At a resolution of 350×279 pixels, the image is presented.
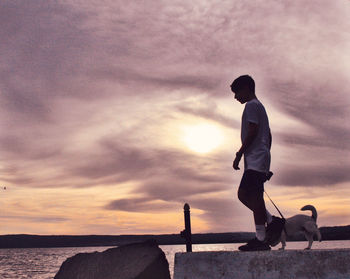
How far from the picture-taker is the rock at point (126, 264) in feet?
32.6

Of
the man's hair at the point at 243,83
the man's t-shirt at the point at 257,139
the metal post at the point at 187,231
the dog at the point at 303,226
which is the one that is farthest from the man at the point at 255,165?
the metal post at the point at 187,231

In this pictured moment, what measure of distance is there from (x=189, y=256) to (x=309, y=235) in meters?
2.00

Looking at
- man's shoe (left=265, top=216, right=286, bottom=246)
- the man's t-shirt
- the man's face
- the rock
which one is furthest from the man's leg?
the rock

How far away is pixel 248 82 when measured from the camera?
21.6ft

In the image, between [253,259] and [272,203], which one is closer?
[253,259]

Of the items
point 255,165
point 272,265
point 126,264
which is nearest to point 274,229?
point 272,265

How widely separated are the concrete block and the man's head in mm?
2253

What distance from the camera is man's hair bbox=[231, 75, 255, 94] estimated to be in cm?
657

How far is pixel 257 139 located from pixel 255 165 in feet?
1.33

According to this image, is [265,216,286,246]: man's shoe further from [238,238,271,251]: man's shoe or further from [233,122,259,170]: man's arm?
[233,122,259,170]: man's arm

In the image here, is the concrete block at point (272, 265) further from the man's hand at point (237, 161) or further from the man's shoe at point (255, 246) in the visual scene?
the man's hand at point (237, 161)

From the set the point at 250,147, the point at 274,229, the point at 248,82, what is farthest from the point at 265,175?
the point at 248,82

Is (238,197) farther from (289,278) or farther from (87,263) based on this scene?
(87,263)

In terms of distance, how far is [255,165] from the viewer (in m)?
6.21
